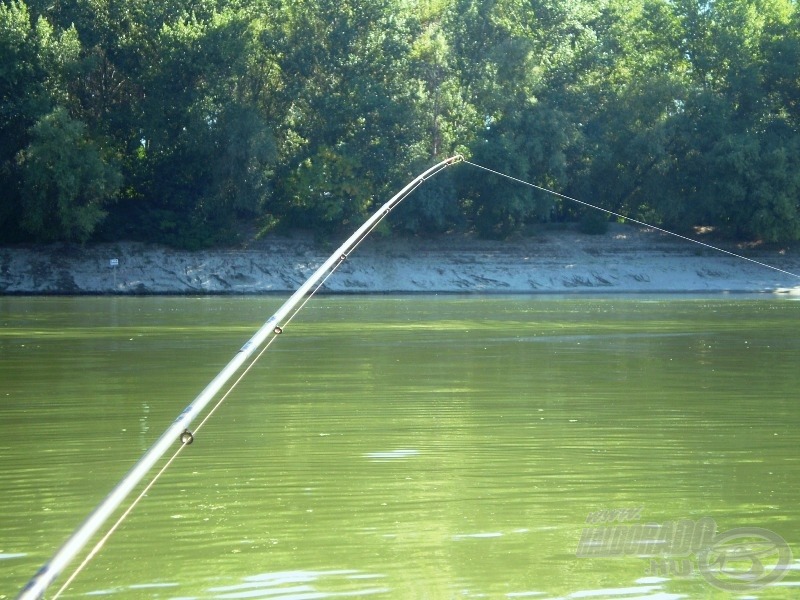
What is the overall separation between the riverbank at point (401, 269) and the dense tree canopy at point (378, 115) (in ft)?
5.29

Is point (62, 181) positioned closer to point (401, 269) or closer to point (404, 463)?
point (401, 269)

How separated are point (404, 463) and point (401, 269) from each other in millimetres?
44989

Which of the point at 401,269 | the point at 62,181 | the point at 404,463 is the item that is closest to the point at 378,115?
the point at 401,269

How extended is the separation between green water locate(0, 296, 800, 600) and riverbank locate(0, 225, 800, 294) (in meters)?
29.2

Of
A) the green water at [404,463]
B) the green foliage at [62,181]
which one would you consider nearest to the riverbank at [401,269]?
the green foliage at [62,181]

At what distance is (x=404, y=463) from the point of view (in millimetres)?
11789

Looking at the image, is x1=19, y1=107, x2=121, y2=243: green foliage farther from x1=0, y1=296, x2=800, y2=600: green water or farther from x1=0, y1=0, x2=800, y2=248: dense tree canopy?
Answer: x1=0, y1=296, x2=800, y2=600: green water

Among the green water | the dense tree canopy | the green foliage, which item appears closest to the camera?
the green water

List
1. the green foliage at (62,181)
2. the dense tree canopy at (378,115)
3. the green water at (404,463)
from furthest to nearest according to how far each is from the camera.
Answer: the dense tree canopy at (378,115) < the green foliage at (62,181) < the green water at (404,463)

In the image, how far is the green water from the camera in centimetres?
820

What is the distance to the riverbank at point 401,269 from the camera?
53.9 metres

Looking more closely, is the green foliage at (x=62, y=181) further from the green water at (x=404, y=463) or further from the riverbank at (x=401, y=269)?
the green water at (x=404, y=463)

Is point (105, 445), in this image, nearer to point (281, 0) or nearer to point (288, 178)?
point (288, 178)

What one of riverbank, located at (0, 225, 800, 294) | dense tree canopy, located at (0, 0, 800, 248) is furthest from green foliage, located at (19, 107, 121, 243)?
riverbank, located at (0, 225, 800, 294)
